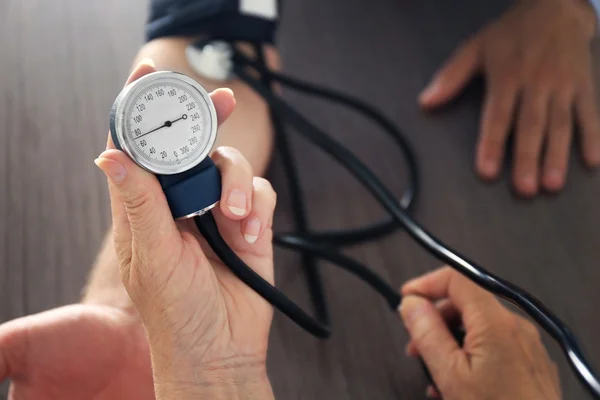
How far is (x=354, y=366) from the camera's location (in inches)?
22.0

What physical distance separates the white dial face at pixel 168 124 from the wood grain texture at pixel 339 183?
0.22 m

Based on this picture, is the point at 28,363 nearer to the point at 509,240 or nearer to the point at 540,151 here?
the point at 509,240

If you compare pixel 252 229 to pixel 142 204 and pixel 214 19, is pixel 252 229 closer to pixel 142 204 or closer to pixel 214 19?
pixel 142 204

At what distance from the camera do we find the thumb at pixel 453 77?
74 centimetres

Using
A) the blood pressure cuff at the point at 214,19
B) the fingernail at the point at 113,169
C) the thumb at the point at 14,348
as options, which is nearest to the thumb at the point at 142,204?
the fingernail at the point at 113,169

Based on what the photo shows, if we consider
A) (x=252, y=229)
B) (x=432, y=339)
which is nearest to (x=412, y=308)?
(x=432, y=339)

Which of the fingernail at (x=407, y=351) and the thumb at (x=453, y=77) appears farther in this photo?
the thumb at (x=453, y=77)

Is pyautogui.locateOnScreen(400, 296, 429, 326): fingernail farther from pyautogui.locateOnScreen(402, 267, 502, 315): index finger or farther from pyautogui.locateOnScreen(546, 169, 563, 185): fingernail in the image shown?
pyautogui.locateOnScreen(546, 169, 563, 185): fingernail

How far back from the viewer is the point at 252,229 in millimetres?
407

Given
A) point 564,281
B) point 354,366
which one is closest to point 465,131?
point 564,281

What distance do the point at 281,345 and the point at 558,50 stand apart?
533mm

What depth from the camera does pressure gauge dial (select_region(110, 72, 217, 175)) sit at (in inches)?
13.2

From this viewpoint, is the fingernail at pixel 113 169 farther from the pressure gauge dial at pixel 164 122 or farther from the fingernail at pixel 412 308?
the fingernail at pixel 412 308

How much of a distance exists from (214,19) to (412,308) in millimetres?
397
